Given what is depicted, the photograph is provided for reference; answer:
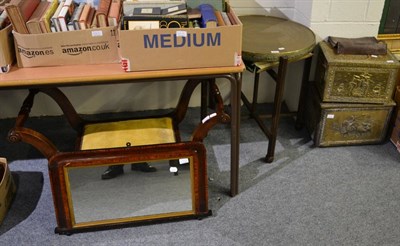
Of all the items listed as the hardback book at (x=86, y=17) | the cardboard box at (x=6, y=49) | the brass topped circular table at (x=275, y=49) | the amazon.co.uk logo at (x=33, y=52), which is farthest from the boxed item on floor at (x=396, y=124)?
the cardboard box at (x=6, y=49)

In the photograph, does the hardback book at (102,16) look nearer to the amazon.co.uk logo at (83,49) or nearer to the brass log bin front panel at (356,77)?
the amazon.co.uk logo at (83,49)

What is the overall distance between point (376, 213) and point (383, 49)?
913 millimetres

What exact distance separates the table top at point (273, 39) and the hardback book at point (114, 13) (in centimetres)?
66

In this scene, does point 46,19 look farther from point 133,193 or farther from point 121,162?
point 133,193

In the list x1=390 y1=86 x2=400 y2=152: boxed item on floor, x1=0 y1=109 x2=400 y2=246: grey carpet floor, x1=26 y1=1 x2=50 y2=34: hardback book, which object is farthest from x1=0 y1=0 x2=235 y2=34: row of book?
x1=390 y1=86 x2=400 y2=152: boxed item on floor

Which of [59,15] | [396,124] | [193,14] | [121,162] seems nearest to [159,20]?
[193,14]

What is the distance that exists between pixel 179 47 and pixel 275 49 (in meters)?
0.67

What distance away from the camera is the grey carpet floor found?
1.99 meters

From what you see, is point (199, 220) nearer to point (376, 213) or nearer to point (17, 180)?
point (376, 213)

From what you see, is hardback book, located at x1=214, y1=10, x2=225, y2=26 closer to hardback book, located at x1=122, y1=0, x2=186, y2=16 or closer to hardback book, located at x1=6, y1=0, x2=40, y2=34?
hardback book, located at x1=122, y1=0, x2=186, y2=16

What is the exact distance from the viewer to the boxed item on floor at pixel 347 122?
97.3 inches

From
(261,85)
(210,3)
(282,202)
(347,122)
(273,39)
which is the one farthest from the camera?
(261,85)

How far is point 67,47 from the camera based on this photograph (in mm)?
1758

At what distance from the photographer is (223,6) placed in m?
2.07
